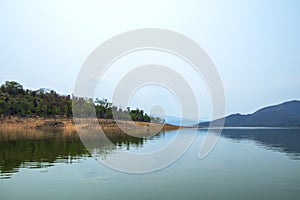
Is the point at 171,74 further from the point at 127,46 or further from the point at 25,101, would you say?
the point at 25,101

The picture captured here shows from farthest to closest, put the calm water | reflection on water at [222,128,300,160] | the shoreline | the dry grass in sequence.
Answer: the shoreline → the dry grass → reflection on water at [222,128,300,160] → the calm water

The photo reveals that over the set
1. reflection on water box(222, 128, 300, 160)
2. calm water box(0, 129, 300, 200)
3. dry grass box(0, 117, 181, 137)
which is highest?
dry grass box(0, 117, 181, 137)

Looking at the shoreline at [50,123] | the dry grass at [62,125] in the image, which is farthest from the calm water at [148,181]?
the shoreline at [50,123]

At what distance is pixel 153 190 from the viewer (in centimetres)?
1559

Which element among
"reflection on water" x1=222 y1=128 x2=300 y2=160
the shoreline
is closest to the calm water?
"reflection on water" x1=222 y1=128 x2=300 y2=160

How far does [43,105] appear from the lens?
92.8 metres

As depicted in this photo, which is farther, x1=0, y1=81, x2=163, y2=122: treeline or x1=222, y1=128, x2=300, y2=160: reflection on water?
x1=0, y1=81, x2=163, y2=122: treeline

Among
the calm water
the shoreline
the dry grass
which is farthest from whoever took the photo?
the shoreline

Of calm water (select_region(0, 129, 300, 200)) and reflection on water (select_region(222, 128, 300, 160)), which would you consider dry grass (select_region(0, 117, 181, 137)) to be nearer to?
reflection on water (select_region(222, 128, 300, 160))

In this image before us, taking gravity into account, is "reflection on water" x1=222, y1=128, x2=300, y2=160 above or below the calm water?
above

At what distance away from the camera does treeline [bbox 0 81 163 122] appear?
8488 cm

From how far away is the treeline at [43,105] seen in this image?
278 ft

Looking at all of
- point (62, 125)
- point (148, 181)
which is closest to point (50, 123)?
point (62, 125)

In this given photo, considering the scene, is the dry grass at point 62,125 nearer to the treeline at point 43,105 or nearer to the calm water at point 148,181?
the treeline at point 43,105
